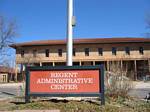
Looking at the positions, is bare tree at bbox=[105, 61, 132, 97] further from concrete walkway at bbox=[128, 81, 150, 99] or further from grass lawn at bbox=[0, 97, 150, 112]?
grass lawn at bbox=[0, 97, 150, 112]

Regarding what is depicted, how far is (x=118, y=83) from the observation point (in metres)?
13.5

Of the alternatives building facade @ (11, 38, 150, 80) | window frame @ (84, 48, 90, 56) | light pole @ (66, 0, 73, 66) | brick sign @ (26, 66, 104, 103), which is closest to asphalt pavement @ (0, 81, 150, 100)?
light pole @ (66, 0, 73, 66)

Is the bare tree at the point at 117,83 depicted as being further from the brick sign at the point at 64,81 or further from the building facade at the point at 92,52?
the building facade at the point at 92,52

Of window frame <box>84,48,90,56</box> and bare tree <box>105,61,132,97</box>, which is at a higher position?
window frame <box>84,48,90,56</box>

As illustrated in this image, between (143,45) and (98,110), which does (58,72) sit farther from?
(143,45)

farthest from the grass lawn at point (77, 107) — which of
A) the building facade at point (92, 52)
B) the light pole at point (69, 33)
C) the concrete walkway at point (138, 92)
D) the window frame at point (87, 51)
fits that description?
the window frame at point (87, 51)

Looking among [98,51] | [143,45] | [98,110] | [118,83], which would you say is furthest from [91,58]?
[98,110]

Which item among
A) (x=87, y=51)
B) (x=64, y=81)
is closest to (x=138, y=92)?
(x=64, y=81)

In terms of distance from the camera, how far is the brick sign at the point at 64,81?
423 inches

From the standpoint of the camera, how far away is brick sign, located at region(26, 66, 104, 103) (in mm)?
10734

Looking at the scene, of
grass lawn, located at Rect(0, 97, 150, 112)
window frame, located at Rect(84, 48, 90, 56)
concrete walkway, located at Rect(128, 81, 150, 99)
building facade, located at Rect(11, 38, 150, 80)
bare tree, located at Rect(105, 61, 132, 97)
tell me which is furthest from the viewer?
window frame, located at Rect(84, 48, 90, 56)

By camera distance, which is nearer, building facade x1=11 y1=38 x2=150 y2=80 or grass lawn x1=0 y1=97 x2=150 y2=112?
grass lawn x1=0 y1=97 x2=150 y2=112

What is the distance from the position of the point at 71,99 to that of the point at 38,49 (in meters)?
48.8

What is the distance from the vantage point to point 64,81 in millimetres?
10852
